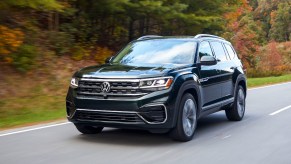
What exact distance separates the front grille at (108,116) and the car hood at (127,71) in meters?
0.59

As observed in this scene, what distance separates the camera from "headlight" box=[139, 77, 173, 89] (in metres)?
7.79

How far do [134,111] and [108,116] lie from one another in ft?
1.55

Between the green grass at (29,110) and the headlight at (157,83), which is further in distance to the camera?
the green grass at (29,110)

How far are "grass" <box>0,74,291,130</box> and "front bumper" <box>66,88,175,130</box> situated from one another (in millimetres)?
3293

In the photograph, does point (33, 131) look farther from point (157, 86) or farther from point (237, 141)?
point (237, 141)

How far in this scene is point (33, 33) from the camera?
1727 cm

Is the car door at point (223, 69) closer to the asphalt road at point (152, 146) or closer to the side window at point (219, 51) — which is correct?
the side window at point (219, 51)

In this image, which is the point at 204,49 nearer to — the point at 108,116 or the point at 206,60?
the point at 206,60

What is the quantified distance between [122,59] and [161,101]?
192 centimetres

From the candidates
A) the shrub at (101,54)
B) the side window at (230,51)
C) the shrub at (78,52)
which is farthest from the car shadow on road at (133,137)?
the shrub at (101,54)

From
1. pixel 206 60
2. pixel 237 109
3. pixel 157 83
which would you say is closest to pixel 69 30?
pixel 237 109

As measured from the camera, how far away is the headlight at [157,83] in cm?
779

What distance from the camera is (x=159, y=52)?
30.4ft

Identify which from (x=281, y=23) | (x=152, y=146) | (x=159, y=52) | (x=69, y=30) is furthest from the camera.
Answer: (x=281, y=23)
